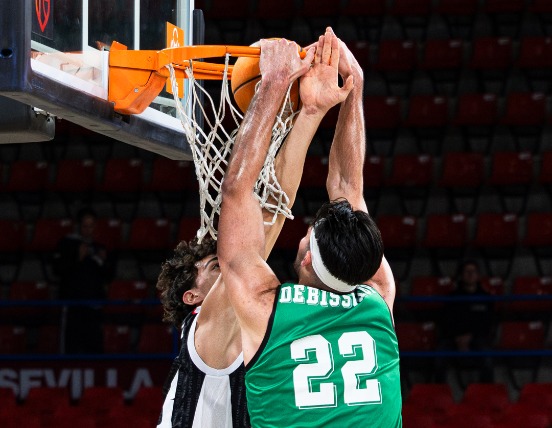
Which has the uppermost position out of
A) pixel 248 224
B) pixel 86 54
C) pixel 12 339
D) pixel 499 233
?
pixel 86 54

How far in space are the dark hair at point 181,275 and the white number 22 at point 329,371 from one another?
1.06 metres

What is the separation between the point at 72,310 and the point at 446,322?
2.84 m

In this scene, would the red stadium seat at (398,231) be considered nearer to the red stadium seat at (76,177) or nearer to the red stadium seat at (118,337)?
the red stadium seat at (118,337)

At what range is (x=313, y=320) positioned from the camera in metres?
2.82

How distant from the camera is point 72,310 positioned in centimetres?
806

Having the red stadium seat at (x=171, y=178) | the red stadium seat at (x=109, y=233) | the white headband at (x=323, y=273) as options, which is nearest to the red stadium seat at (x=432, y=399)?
the red stadium seat at (x=109, y=233)

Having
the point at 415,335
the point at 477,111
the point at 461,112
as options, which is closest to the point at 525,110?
the point at 477,111

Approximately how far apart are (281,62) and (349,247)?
69 centimetres

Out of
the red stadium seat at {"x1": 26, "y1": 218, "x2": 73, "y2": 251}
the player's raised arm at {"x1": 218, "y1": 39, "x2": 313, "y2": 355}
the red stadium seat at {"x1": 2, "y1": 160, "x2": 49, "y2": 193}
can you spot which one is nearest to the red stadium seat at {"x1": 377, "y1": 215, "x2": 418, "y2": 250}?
the red stadium seat at {"x1": 26, "y1": 218, "x2": 73, "y2": 251}

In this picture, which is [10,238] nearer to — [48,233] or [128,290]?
[48,233]

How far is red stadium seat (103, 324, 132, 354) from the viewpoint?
802cm

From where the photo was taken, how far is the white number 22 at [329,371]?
2.78m

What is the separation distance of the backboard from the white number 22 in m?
1.01

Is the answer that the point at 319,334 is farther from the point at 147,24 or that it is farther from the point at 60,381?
the point at 60,381
